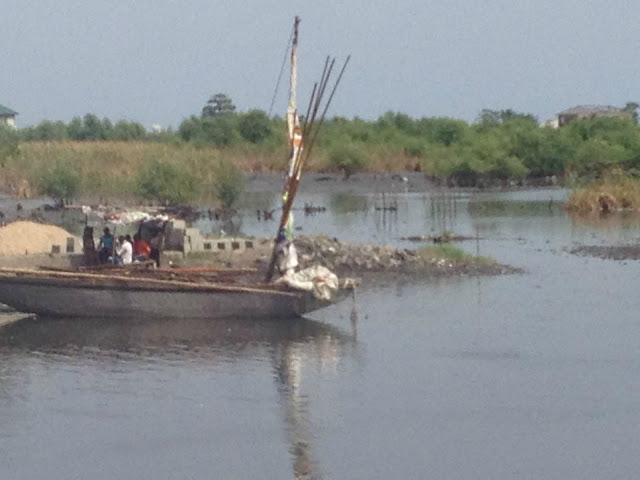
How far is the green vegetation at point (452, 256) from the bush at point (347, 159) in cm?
3875

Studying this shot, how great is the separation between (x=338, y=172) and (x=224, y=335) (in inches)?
1936

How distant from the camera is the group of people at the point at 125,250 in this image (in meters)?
26.3

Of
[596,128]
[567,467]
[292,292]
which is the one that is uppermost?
[596,128]

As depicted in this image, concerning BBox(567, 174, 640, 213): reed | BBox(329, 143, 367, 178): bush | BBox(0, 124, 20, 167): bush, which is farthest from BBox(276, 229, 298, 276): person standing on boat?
BBox(329, 143, 367, 178): bush

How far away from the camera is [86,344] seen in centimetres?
2444

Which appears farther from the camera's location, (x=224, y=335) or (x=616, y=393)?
(x=224, y=335)

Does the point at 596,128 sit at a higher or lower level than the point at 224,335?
higher

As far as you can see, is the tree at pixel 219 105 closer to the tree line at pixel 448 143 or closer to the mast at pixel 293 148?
the tree line at pixel 448 143

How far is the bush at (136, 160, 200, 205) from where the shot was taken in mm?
47844

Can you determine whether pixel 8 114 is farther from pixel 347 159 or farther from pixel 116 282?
pixel 116 282

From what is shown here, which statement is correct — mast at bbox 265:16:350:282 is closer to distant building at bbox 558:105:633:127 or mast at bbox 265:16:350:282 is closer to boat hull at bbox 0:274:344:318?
boat hull at bbox 0:274:344:318

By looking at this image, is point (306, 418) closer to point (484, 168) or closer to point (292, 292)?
point (292, 292)

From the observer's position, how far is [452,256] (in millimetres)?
33969

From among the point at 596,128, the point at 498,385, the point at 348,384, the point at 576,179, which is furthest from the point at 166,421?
the point at 596,128
